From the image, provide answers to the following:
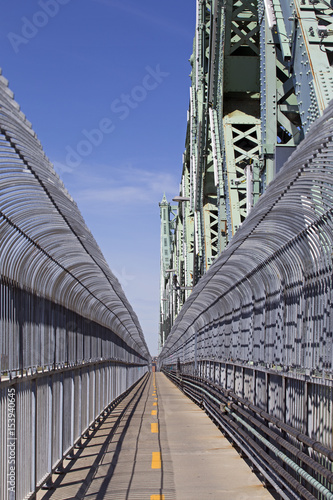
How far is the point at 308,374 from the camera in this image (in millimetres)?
7871

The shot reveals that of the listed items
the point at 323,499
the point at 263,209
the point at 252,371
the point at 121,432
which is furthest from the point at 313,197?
the point at 121,432

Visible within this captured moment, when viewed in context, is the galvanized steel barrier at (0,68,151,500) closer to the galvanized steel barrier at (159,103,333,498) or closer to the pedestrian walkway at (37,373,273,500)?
the pedestrian walkway at (37,373,273,500)

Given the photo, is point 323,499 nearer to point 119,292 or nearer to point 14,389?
point 14,389

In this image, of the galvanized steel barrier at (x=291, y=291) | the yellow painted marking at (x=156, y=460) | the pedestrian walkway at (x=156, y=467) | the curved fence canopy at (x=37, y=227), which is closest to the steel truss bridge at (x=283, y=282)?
the galvanized steel barrier at (x=291, y=291)

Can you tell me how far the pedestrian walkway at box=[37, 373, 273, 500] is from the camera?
8859mm

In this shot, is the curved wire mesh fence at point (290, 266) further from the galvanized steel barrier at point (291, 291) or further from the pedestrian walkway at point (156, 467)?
the pedestrian walkway at point (156, 467)

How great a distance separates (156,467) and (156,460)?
653mm

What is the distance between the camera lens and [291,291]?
9.35 metres

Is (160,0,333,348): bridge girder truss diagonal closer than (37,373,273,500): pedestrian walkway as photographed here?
No

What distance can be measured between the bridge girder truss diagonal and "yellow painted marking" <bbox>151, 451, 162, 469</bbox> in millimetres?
3830

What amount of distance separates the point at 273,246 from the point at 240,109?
13.5 meters

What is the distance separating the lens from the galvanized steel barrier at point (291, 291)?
275 inches

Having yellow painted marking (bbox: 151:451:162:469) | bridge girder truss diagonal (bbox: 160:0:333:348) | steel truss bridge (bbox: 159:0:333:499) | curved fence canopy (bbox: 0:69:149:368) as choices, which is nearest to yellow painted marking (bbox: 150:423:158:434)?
steel truss bridge (bbox: 159:0:333:499)

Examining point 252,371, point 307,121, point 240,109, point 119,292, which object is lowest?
point 252,371
